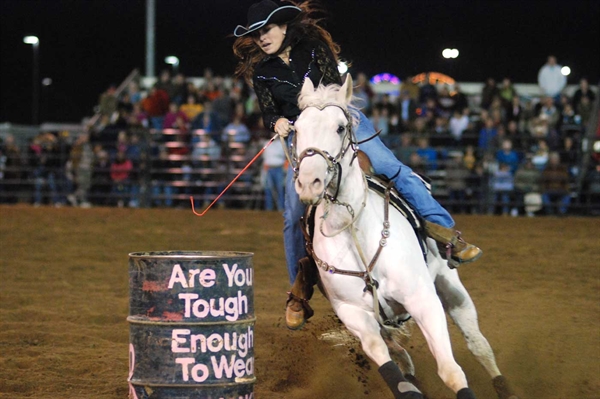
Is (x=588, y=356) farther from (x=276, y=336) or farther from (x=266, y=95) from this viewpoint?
(x=266, y=95)

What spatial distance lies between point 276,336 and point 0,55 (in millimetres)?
49834

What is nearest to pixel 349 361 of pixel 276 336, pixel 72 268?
pixel 276 336

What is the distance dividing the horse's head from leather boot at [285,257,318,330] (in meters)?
0.74

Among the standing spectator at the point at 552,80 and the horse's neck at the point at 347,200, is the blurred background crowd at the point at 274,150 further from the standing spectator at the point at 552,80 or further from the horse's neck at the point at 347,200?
the horse's neck at the point at 347,200

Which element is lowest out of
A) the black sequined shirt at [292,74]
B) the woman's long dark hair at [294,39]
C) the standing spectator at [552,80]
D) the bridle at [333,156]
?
the bridle at [333,156]

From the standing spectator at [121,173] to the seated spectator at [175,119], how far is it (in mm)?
1030

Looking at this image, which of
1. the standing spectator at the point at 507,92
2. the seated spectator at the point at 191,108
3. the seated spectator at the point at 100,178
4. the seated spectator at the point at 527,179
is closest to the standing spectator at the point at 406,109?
the standing spectator at the point at 507,92

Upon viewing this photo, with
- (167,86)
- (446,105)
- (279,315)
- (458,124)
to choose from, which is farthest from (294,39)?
(167,86)

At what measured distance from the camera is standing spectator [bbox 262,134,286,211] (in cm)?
1524

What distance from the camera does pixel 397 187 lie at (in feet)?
15.6

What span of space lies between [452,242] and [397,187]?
414mm

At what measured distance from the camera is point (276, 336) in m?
6.38

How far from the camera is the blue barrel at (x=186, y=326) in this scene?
3.71m

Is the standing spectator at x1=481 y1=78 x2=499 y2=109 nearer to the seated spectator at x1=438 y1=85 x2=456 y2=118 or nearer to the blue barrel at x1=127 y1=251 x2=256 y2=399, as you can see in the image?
the seated spectator at x1=438 y1=85 x2=456 y2=118
